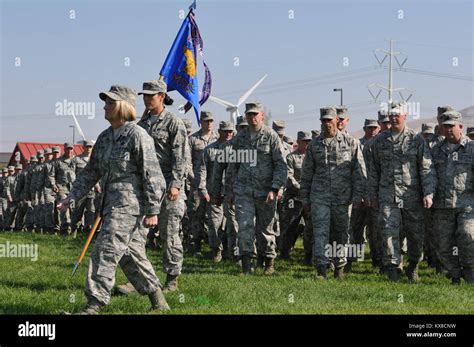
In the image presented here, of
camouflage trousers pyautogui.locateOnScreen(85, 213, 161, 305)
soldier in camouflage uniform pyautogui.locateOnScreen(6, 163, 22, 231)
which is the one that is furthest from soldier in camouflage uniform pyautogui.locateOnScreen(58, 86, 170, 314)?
soldier in camouflage uniform pyautogui.locateOnScreen(6, 163, 22, 231)

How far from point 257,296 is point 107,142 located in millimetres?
2648

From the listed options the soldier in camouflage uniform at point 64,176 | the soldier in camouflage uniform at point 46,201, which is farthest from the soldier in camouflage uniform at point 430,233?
the soldier in camouflage uniform at point 46,201

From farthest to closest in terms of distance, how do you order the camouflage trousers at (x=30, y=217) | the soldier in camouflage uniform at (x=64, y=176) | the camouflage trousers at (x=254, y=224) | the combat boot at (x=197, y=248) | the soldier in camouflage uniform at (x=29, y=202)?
the soldier in camouflage uniform at (x=29, y=202) → the camouflage trousers at (x=30, y=217) → the soldier in camouflage uniform at (x=64, y=176) → the combat boot at (x=197, y=248) → the camouflage trousers at (x=254, y=224)

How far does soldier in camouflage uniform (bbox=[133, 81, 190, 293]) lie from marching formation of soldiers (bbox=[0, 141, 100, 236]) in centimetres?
1095

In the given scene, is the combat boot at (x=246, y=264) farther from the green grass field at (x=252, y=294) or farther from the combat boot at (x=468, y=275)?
the combat boot at (x=468, y=275)

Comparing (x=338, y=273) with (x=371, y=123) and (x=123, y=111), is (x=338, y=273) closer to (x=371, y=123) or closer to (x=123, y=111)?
(x=371, y=123)

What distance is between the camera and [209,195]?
14250 millimetres

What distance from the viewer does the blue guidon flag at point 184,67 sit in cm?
1345

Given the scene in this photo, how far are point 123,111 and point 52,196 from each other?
17707 mm

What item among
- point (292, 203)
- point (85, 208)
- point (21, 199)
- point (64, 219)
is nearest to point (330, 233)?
point (292, 203)

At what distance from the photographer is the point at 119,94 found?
8.16 m

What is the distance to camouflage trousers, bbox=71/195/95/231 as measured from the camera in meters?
→ 21.5

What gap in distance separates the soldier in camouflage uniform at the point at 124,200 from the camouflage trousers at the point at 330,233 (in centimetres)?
409
